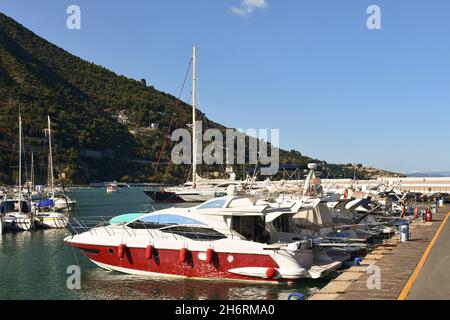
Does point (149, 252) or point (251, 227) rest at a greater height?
point (251, 227)

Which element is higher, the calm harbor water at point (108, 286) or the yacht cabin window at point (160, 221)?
the yacht cabin window at point (160, 221)

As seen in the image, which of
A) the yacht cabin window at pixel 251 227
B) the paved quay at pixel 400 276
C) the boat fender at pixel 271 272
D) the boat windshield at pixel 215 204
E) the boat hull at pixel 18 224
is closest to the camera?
the paved quay at pixel 400 276

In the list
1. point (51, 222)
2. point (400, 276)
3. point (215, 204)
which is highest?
point (215, 204)

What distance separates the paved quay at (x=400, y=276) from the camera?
15.4 metres

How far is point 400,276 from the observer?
59.7 feet

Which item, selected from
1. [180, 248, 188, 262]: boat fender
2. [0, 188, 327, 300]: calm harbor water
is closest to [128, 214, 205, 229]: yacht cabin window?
[180, 248, 188, 262]: boat fender

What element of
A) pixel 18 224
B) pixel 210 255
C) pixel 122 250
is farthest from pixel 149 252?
pixel 18 224

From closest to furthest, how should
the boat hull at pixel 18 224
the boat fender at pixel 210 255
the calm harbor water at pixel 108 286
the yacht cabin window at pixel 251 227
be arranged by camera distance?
the calm harbor water at pixel 108 286 < the boat fender at pixel 210 255 < the yacht cabin window at pixel 251 227 < the boat hull at pixel 18 224

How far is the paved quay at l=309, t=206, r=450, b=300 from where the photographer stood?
1540cm

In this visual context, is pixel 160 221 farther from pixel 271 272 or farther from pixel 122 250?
pixel 271 272

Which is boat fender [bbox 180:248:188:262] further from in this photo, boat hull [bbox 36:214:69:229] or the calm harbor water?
boat hull [bbox 36:214:69:229]

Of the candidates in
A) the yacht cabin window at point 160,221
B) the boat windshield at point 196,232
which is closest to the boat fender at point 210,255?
the boat windshield at point 196,232

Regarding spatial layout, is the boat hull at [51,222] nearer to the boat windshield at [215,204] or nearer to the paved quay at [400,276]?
the boat windshield at [215,204]

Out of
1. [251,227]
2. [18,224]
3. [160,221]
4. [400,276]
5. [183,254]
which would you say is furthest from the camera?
[18,224]
